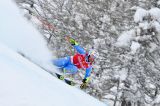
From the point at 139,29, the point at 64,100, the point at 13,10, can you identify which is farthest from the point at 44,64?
the point at 64,100

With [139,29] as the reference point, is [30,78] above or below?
below

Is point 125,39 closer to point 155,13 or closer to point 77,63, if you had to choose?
point 155,13

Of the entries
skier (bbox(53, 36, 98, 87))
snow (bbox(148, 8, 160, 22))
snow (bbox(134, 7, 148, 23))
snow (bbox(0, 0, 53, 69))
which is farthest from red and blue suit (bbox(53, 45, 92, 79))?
snow (bbox(148, 8, 160, 22))

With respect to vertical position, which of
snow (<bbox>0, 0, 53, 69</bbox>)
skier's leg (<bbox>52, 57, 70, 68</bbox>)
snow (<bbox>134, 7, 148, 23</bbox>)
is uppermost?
snow (<bbox>134, 7, 148, 23</bbox>)

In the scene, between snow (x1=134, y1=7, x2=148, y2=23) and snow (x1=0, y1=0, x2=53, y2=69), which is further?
snow (x1=134, y1=7, x2=148, y2=23)

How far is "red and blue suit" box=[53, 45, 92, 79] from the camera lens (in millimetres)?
13297

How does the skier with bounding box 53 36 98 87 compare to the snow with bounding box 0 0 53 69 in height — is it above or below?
below

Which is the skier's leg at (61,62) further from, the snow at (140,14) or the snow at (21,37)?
the snow at (140,14)

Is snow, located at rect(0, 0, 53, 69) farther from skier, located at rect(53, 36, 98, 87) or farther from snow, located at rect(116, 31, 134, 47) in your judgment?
snow, located at rect(116, 31, 134, 47)

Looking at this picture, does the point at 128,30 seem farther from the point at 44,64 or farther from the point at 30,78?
the point at 30,78

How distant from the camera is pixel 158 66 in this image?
1819 centimetres

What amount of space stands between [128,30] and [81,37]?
3.27 metres

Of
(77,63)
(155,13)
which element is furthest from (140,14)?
(77,63)

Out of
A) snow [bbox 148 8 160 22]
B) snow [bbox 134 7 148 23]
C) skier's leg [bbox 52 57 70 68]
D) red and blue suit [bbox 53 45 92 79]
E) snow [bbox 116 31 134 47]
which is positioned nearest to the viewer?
red and blue suit [bbox 53 45 92 79]
